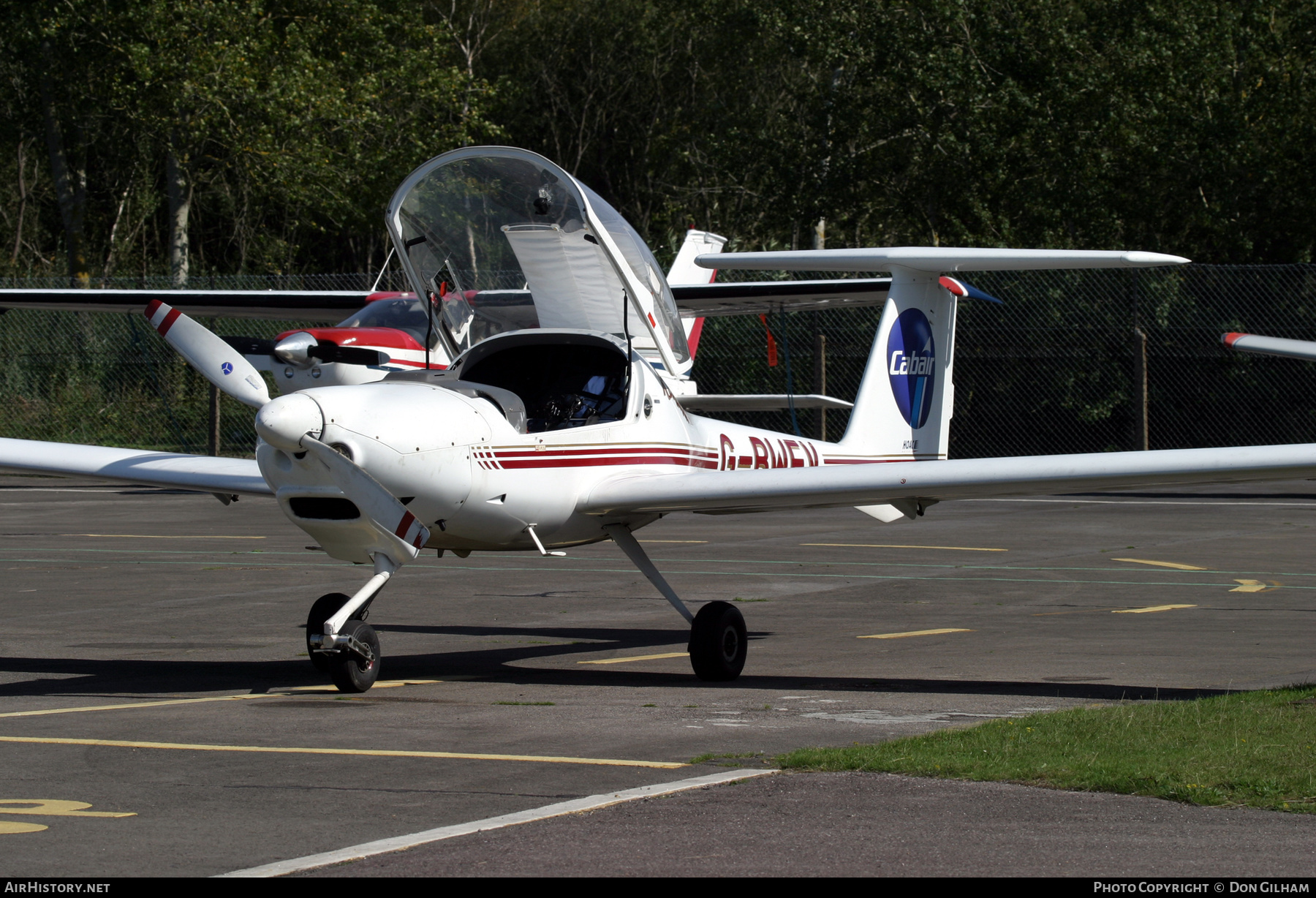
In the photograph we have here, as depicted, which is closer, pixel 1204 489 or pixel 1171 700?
pixel 1171 700

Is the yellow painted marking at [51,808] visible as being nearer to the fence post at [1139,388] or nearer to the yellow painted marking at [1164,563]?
the yellow painted marking at [1164,563]

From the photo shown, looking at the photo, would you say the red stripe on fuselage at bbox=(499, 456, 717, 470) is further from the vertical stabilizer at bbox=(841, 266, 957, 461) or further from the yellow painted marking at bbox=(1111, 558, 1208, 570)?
the yellow painted marking at bbox=(1111, 558, 1208, 570)

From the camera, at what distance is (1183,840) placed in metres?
4.96

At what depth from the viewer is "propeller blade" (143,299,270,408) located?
8.73m

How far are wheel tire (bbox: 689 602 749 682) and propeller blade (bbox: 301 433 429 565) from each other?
1657 mm

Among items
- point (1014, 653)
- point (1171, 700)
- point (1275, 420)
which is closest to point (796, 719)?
point (1171, 700)

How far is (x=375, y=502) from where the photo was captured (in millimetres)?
8094

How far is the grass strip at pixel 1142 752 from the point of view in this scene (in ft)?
18.7

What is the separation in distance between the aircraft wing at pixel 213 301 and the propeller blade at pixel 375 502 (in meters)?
13.7

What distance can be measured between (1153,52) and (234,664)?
2231 cm

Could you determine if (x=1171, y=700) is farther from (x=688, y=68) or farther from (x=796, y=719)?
(x=688, y=68)

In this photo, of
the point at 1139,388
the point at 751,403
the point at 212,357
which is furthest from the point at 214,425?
the point at 212,357

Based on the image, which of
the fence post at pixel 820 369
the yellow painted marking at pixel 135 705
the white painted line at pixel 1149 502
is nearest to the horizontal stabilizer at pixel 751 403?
the white painted line at pixel 1149 502

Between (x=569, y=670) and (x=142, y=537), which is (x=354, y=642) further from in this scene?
(x=142, y=537)
